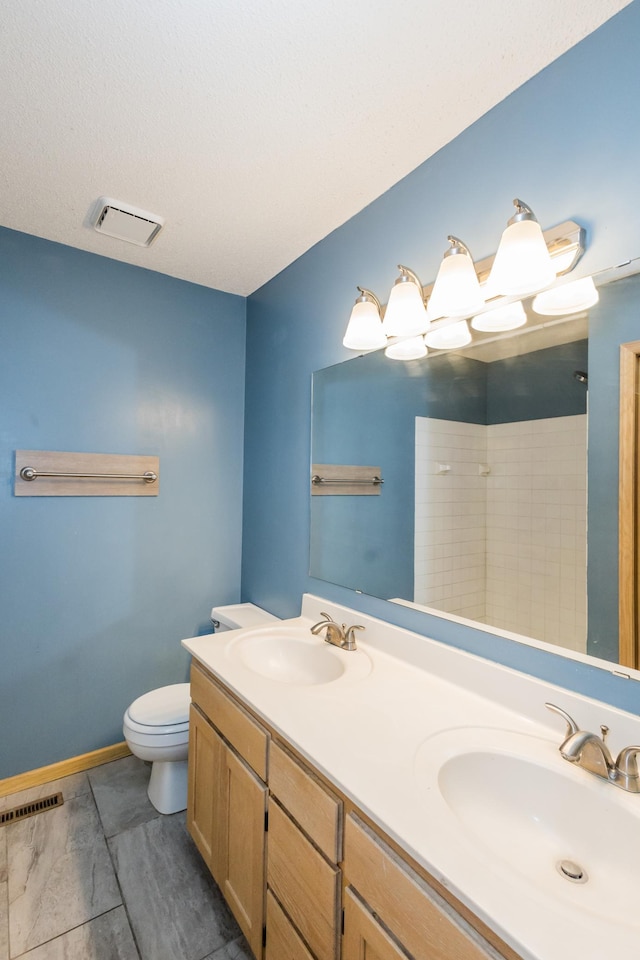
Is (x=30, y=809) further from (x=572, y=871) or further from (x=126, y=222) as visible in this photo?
(x=126, y=222)

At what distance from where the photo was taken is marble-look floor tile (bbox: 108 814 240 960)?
4.23ft

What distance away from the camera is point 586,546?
1.02 metres

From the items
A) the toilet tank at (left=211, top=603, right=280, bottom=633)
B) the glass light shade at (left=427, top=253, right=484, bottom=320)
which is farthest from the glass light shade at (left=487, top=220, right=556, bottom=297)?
the toilet tank at (left=211, top=603, right=280, bottom=633)

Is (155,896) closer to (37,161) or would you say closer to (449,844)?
(449,844)

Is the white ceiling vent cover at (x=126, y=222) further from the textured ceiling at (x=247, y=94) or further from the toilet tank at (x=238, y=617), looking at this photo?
the toilet tank at (x=238, y=617)

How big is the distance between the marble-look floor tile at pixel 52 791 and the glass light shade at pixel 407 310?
7.49ft

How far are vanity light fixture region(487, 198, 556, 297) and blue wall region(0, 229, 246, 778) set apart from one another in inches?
67.2

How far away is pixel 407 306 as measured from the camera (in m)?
1.37

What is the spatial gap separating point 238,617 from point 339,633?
812 millimetres

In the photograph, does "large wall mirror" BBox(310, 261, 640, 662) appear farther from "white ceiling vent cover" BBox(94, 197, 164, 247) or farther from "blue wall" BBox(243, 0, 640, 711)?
"white ceiling vent cover" BBox(94, 197, 164, 247)

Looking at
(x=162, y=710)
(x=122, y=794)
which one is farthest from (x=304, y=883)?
(x=122, y=794)

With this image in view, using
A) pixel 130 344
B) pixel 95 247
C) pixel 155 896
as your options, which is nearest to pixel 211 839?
pixel 155 896

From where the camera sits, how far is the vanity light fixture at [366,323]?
152cm

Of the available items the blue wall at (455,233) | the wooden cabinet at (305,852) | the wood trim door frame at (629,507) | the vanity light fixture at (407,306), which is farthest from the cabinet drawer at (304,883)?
the vanity light fixture at (407,306)
